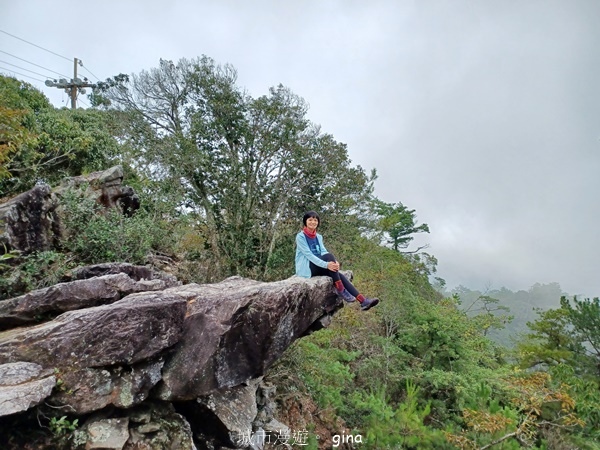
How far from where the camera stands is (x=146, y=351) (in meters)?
4.16

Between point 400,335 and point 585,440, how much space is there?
5.74 metres

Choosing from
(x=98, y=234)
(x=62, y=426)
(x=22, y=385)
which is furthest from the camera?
(x=98, y=234)

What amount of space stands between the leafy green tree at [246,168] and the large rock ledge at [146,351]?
4968mm

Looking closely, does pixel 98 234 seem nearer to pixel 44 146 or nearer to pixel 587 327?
Result: pixel 44 146

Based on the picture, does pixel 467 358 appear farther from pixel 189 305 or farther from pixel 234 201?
pixel 189 305

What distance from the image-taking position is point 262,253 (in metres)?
10.4

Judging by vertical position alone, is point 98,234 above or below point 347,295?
above

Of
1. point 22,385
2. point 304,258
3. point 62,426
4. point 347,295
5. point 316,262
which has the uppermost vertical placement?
point 304,258

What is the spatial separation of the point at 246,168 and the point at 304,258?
18.1 ft

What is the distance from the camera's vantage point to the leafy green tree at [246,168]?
10.3 m

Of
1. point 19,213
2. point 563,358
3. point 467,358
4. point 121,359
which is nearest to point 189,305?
point 121,359

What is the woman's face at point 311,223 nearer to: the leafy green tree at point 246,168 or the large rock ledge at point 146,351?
the large rock ledge at point 146,351

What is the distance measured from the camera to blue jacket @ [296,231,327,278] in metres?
5.38

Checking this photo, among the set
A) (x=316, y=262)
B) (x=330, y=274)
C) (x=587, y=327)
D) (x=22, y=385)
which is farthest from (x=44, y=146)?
(x=587, y=327)
